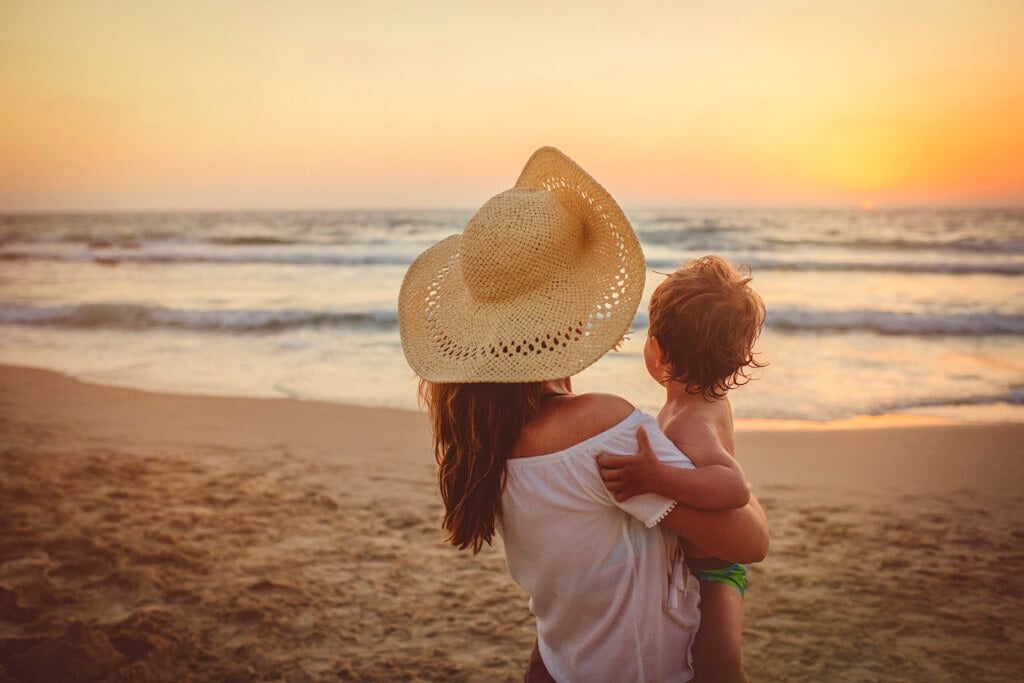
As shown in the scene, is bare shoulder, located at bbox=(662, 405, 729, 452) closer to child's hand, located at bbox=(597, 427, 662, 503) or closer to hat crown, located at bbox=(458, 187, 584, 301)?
child's hand, located at bbox=(597, 427, 662, 503)

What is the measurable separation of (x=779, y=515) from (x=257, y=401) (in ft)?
14.9

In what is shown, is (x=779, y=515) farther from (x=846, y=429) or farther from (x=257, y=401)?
(x=257, y=401)

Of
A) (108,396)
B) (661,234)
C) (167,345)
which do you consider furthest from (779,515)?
(661,234)

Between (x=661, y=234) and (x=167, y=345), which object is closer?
(x=167, y=345)

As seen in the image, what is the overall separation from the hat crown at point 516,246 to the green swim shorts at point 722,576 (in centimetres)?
80

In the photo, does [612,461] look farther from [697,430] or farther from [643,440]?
[697,430]

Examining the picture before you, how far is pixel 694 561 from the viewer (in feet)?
5.94

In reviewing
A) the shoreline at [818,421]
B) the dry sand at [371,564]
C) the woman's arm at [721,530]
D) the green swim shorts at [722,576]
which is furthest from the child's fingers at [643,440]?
the shoreline at [818,421]

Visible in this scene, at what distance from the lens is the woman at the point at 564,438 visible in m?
1.57

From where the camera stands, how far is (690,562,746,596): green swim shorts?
1810mm

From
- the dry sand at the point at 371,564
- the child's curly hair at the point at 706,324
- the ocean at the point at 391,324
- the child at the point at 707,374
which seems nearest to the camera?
the child at the point at 707,374

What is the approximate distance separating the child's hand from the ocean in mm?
5216

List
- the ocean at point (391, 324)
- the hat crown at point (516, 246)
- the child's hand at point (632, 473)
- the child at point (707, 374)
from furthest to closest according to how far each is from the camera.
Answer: the ocean at point (391, 324)
the child at point (707, 374)
the hat crown at point (516, 246)
the child's hand at point (632, 473)

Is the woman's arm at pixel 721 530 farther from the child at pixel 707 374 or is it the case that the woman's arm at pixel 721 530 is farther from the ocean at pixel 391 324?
the ocean at pixel 391 324
